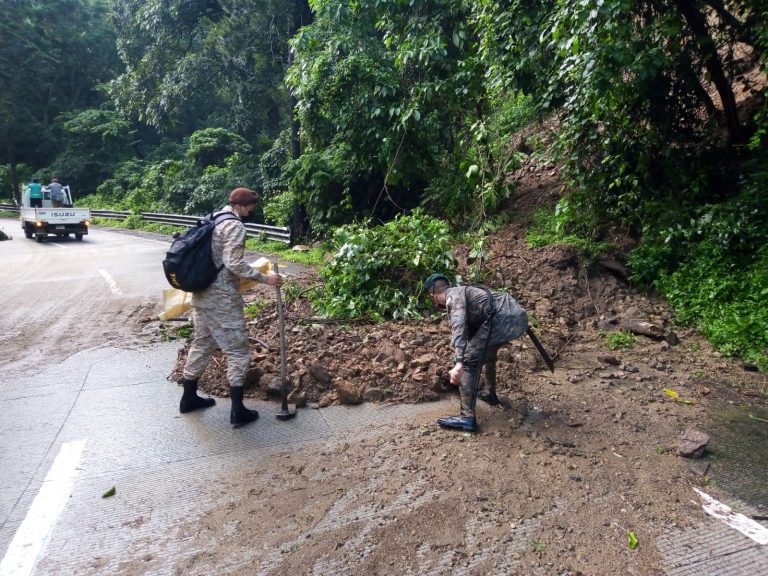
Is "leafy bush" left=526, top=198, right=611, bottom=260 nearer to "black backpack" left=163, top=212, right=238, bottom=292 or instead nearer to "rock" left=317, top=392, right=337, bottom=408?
"rock" left=317, top=392, right=337, bottom=408

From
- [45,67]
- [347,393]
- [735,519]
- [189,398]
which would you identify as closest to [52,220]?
[189,398]

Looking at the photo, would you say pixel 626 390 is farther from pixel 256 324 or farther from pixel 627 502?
pixel 256 324

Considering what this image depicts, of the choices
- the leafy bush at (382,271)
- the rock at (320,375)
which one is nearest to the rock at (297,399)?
the rock at (320,375)

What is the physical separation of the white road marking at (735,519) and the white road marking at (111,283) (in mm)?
9323

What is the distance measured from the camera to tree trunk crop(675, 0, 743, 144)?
24.1 feet

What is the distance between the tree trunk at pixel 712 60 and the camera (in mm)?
7344

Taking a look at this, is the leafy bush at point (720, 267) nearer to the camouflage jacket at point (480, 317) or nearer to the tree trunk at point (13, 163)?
the camouflage jacket at point (480, 317)

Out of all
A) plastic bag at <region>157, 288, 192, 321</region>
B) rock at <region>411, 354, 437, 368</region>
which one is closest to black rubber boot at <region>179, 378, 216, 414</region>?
plastic bag at <region>157, 288, 192, 321</region>

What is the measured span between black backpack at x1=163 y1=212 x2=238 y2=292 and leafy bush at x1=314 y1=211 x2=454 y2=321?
2.76 metres

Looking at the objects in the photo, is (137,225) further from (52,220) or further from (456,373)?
(456,373)

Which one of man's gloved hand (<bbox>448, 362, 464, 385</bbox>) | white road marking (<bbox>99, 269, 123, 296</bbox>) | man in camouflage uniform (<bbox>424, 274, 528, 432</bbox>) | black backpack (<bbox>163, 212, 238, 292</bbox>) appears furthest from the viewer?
white road marking (<bbox>99, 269, 123, 296</bbox>)

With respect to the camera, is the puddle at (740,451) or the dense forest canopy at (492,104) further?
the dense forest canopy at (492,104)

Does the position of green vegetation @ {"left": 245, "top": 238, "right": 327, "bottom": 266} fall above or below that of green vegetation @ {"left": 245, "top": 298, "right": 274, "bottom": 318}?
below

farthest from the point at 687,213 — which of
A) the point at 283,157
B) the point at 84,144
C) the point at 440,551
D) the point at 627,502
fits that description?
the point at 84,144
